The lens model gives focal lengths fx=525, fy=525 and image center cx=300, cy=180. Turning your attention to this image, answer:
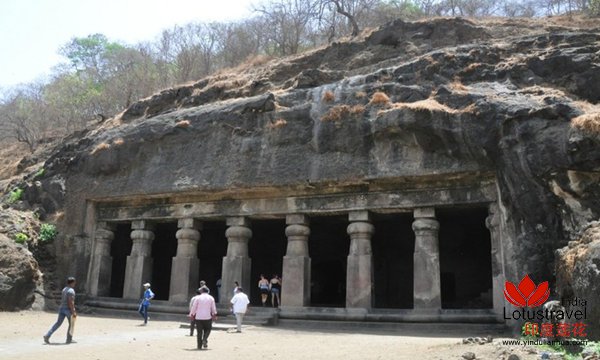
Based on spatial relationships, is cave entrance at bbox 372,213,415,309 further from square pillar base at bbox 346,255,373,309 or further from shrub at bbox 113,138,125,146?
shrub at bbox 113,138,125,146

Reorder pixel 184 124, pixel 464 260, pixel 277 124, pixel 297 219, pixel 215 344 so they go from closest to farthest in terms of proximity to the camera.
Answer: pixel 215 344 < pixel 277 124 < pixel 297 219 < pixel 184 124 < pixel 464 260

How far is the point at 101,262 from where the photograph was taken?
15500 mm

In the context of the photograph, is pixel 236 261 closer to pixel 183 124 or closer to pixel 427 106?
pixel 183 124

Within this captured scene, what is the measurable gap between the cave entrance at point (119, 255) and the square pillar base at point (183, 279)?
11.2 feet

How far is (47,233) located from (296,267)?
7819 mm

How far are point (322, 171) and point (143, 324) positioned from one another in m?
5.44

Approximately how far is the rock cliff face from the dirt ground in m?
3.39

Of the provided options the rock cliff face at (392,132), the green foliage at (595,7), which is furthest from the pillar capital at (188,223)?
the green foliage at (595,7)

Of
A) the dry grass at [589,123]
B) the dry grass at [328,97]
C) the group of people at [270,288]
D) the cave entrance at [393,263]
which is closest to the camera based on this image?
the dry grass at [589,123]

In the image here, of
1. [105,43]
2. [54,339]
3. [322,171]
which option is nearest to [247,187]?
[322,171]

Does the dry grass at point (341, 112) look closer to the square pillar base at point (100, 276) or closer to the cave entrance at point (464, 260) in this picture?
the cave entrance at point (464, 260)

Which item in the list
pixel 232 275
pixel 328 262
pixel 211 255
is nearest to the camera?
pixel 232 275

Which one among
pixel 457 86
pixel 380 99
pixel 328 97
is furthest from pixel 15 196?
pixel 457 86

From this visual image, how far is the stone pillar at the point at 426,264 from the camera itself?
11594mm
